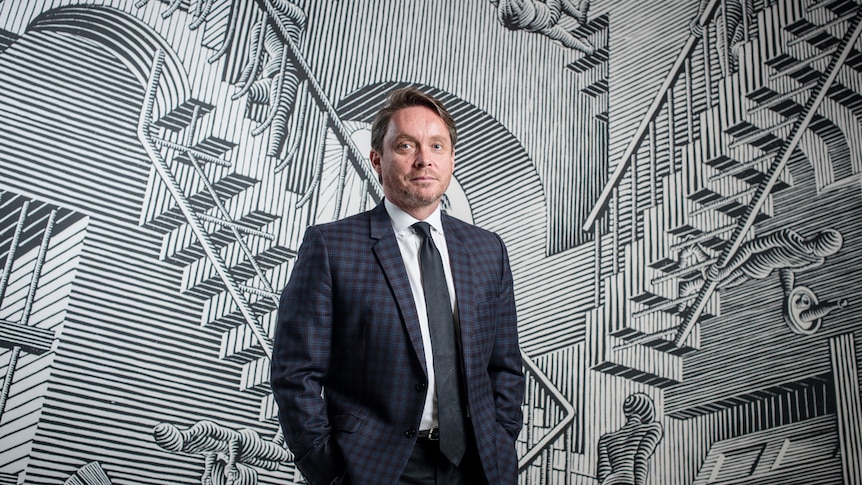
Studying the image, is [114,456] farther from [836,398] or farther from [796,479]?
[836,398]

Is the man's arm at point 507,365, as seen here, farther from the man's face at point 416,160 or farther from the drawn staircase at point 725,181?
the drawn staircase at point 725,181

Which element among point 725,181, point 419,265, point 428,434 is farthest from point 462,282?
point 725,181

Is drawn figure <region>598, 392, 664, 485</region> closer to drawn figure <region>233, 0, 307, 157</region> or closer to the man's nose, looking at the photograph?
the man's nose

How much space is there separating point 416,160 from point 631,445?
167 cm

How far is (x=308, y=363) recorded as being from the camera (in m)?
1.23

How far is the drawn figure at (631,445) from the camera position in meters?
2.43

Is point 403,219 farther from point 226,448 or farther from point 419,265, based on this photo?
point 226,448

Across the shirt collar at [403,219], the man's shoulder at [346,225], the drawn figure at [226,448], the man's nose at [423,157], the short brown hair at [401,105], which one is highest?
the short brown hair at [401,105]

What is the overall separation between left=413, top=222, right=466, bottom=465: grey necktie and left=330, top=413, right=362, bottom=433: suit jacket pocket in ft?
0.52

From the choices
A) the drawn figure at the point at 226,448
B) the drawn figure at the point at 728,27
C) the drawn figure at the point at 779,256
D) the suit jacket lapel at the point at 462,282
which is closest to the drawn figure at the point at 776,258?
the drawn figure at the point at 779,256

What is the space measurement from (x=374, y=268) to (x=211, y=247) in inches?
42.2

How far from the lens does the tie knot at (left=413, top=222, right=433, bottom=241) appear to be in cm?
138

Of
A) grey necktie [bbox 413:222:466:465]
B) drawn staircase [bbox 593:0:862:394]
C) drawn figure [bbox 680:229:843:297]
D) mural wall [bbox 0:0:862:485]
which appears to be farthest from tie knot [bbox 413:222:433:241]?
drawn figure [bbox 680:229:843:297]

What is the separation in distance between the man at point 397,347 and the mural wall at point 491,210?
38.2 inches
